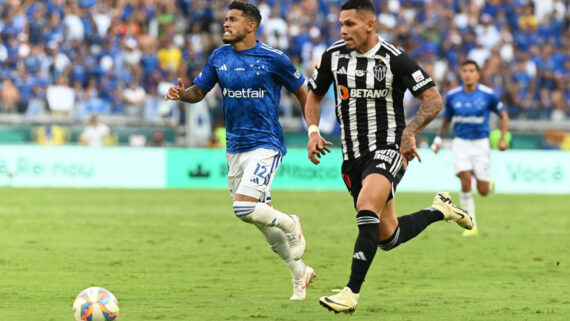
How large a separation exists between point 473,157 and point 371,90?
330 inches

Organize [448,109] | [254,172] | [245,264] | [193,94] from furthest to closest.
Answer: [448,109] → [245,264] → [193,94] → [254,172]

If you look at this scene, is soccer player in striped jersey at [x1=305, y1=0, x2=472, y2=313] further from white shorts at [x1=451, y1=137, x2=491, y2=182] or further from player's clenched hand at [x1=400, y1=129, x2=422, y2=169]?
white shorts at [x1=451, y1=137, x2=491, y2=182]

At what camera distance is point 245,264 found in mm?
11461

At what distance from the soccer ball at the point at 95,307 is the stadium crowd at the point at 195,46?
19.4 m

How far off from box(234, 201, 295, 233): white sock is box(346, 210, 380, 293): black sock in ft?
3.96

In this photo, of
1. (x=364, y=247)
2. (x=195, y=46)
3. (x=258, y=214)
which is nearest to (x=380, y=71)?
(x=364, y=247)

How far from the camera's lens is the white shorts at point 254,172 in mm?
8656

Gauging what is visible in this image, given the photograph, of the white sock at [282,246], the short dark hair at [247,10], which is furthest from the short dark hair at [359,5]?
the white sock at [282,246]

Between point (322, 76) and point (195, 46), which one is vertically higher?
point (195, 46)

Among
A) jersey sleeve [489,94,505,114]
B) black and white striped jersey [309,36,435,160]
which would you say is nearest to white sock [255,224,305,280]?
black and white striped jersey [309,36,435,160]

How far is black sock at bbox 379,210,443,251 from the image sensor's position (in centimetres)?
839

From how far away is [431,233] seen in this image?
619 inches

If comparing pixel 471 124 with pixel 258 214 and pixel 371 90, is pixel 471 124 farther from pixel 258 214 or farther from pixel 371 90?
pixel 371 90

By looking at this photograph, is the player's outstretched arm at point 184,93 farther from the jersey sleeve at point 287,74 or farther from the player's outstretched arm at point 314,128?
the player's outstretched arm at point 314,128
